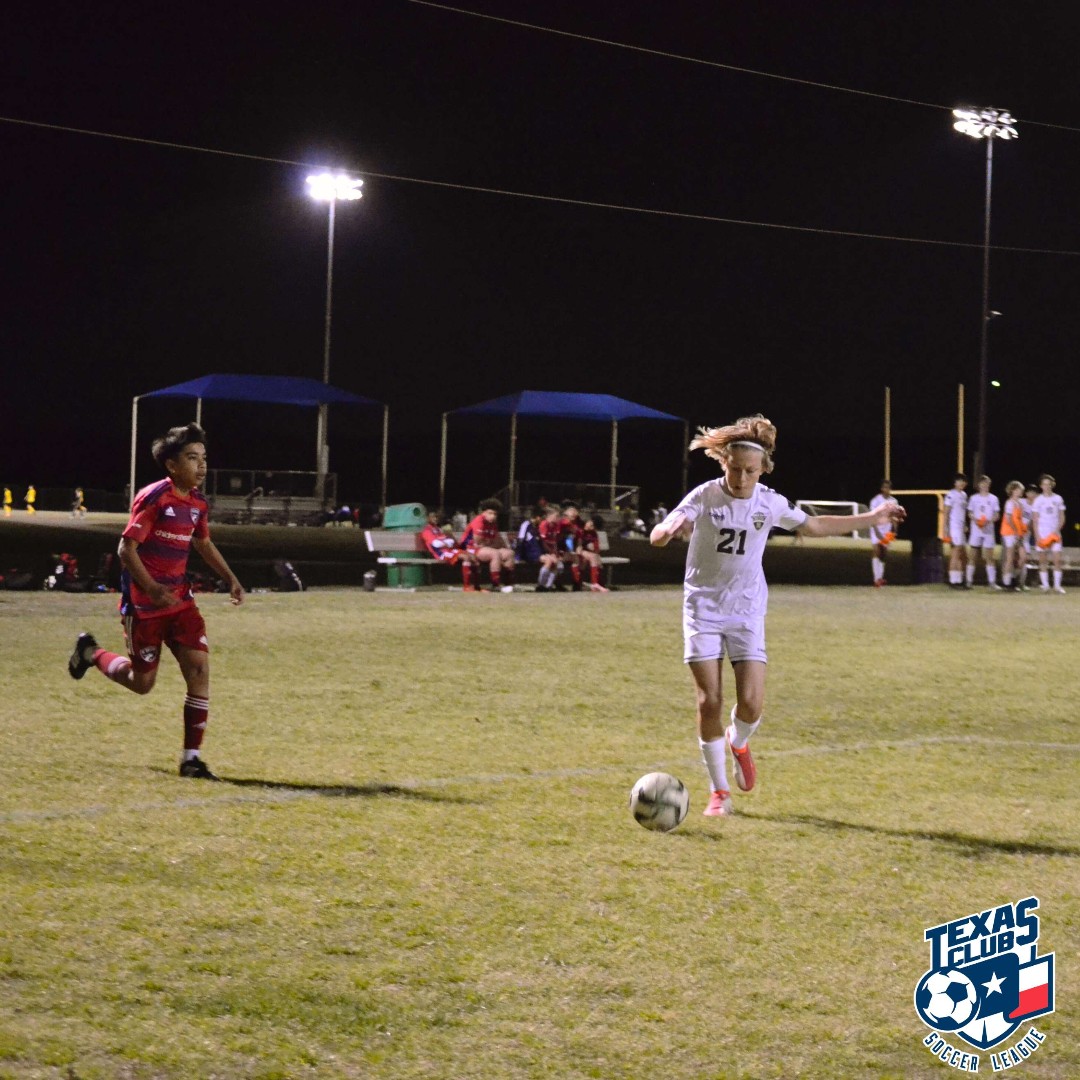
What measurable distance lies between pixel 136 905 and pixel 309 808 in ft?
6.03

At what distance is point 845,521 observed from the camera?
7.79 m

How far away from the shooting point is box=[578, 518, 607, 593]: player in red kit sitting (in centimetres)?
2447

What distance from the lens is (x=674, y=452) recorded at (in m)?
86.8

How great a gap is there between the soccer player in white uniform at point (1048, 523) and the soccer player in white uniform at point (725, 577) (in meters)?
20.5

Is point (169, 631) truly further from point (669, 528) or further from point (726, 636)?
point (726, 636)

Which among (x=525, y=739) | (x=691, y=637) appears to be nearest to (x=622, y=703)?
(x=525, y=739)

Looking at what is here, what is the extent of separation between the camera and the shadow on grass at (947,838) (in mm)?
6234

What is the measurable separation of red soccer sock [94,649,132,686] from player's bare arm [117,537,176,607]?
0.74 m

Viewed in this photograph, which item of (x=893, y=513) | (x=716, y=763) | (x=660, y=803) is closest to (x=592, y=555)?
(x=893, y=513)

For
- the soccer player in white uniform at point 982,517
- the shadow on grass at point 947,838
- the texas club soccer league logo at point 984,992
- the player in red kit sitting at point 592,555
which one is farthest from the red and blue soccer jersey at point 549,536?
the texas club soccer league logo at point 984,992

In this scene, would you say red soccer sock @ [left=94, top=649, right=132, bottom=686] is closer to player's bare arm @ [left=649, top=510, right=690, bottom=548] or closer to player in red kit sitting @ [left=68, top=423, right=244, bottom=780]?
player in red kit sitting @ [left=68, top=423, right=244, bottom=780]

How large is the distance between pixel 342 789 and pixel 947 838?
306cm

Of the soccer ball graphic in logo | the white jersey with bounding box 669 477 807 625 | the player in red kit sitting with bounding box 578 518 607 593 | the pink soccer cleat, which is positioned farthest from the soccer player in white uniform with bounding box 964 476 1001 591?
the soccer ball graphic in logo

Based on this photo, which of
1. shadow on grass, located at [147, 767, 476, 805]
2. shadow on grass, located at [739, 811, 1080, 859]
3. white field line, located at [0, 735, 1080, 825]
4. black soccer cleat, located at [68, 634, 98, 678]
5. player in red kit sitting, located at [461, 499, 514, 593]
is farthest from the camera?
player in red kit sitting, located at [461, 499, 514, 593]
